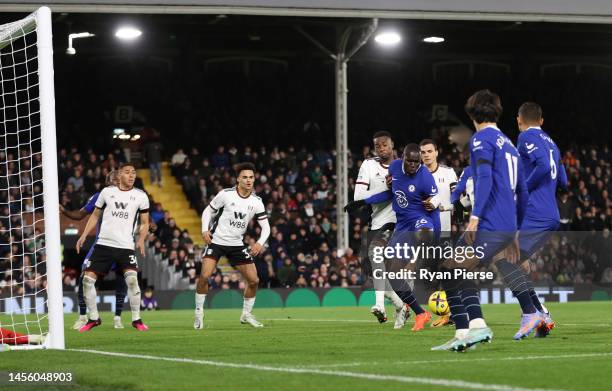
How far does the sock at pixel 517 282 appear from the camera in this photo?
10.3 m

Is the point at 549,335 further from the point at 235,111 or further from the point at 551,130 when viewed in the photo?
the point at 551,130

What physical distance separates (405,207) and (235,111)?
25.3 m

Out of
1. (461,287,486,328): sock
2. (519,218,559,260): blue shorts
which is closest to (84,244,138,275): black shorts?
(519,218,559,260): blue shorts

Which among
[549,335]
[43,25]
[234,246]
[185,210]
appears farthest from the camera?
[185,210]

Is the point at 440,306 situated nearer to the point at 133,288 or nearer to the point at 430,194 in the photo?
the point at 430,194

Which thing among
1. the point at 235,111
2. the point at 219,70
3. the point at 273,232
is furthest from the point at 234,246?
the point at 219,70

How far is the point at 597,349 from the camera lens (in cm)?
965

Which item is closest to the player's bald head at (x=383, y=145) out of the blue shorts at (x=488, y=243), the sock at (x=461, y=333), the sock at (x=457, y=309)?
the blue shorts at (x=488, y=243)

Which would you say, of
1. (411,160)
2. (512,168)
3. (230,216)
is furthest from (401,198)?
(512,168)

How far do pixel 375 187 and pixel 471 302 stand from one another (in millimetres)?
6112

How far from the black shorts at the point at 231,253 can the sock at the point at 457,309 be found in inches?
249

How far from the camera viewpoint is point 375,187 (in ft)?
49.9

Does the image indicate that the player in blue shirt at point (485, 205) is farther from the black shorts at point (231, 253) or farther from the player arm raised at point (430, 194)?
the black shorts at point (231, 253)

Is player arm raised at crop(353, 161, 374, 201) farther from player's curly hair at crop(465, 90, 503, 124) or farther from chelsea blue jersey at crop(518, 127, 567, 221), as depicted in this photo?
Answer: player's curly hair at crop(465, 90, 503, 124)
